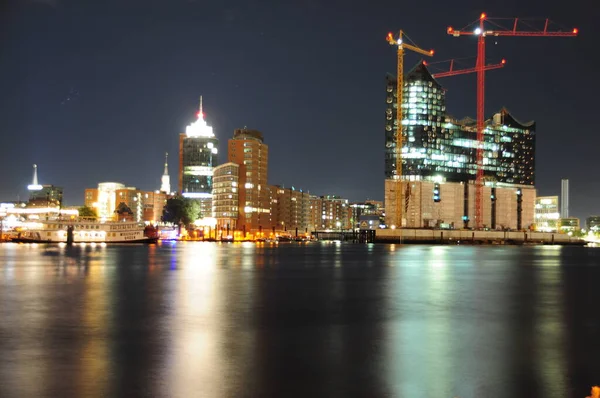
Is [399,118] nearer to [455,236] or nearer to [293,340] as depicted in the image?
[455,236]

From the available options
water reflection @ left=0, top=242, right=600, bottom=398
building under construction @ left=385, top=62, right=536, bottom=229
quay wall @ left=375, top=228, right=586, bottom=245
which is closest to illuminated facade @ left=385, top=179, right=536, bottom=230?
building under construction @ left=385, top=62, right=536, bottom=229

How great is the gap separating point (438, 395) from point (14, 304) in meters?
23.9

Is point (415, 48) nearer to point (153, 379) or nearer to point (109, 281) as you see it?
point (109, 281)

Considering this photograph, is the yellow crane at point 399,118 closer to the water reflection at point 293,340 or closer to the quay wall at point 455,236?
the quay wall at point 455,236

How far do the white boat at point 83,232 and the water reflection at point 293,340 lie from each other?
105 metres

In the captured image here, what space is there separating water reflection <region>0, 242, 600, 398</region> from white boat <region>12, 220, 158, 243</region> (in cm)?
10526

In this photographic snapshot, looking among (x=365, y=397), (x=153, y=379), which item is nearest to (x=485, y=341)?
(x=365, y=397)

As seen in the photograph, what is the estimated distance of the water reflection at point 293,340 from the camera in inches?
576

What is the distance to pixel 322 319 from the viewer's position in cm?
2606

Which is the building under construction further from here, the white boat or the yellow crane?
the white boat

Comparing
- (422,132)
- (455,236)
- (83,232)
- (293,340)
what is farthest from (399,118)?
(293,340)

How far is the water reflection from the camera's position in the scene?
48.0 ft

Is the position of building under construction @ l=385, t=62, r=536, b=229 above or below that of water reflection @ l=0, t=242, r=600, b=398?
above

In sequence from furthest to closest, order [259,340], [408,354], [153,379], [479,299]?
[479,299] < [259,340] < [408,354] < [153,379]
